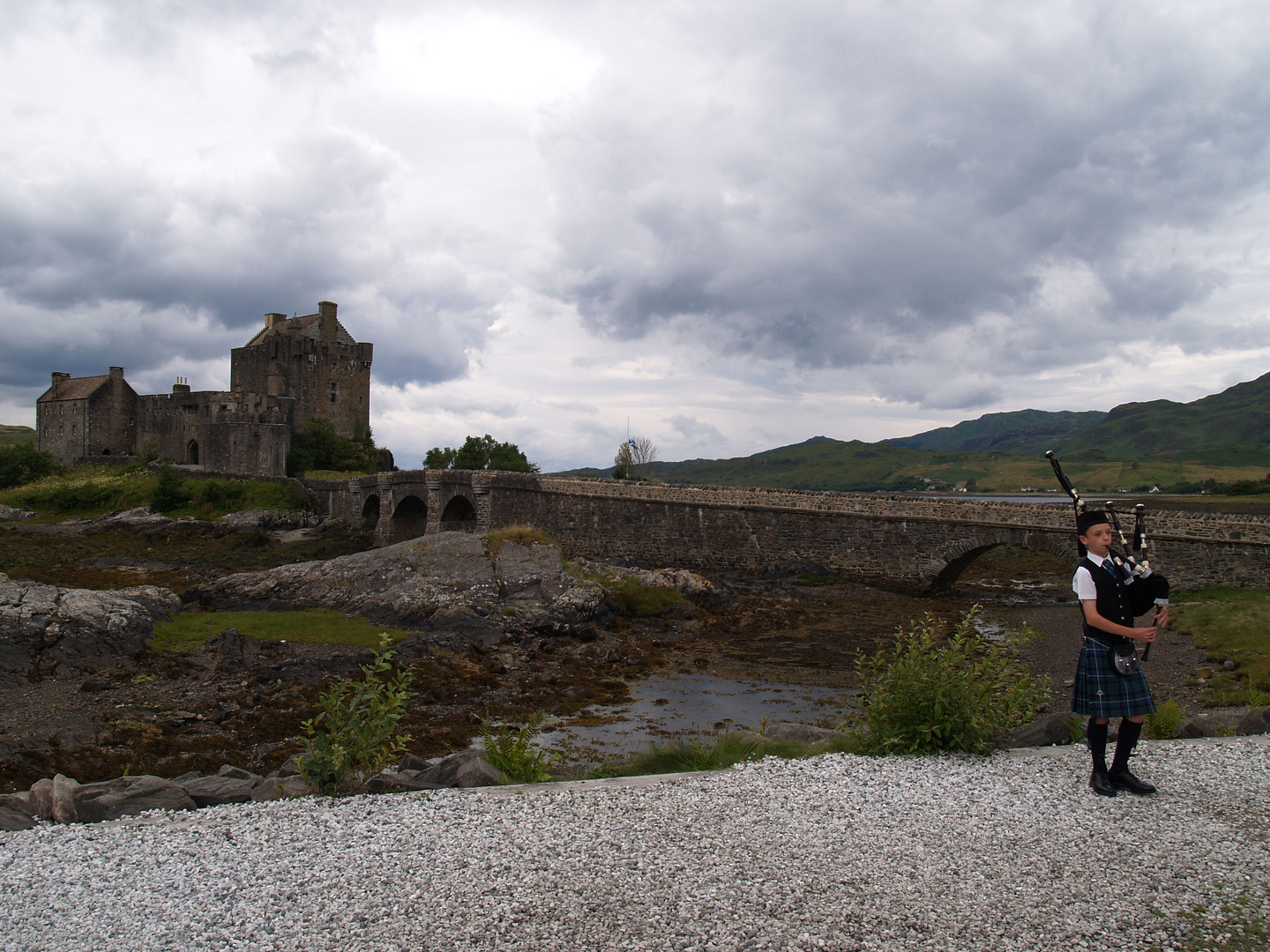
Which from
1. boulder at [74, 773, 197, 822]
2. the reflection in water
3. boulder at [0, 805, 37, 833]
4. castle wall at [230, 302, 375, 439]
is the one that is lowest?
the reflection in water

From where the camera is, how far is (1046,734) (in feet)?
23.9

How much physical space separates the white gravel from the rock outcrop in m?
11.7

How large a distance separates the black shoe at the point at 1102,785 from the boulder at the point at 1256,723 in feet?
10.2

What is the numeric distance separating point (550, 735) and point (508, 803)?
293 inches

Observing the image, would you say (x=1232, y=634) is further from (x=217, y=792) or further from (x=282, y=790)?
(x=217, y=792)

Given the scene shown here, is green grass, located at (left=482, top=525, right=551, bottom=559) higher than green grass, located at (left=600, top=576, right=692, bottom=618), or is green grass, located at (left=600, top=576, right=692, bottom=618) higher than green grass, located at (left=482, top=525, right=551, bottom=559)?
green grass, located at (left=482, top=525, right=551, bottom=559)

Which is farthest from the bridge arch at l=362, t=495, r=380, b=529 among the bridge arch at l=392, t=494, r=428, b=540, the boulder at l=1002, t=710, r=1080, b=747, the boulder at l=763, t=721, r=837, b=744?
the boulder at l=1002, t=710, r=1080, b=747

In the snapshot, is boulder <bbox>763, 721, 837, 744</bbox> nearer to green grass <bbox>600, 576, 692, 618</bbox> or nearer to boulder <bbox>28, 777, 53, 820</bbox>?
boulder <bbox>28, 777, 53, 820</bbox>

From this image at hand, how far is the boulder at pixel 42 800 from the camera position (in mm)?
5812

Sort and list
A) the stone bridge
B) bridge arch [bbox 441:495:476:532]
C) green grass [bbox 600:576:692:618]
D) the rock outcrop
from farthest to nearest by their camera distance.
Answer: bridge arch [bbox 441:495:476:532] < green grass [bbox 600:576:692:618] < the stone bridge < the rock outcrop

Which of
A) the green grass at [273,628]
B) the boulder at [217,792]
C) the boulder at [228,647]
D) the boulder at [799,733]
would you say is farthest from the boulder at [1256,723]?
the boulder at [228,647]

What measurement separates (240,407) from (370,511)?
1495 centimetres

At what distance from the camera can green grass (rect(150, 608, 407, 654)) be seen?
683 inches

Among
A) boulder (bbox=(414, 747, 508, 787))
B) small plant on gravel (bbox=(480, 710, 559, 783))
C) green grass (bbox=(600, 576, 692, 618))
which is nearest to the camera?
boulder (bbox=(414, 747, 508, 787))
